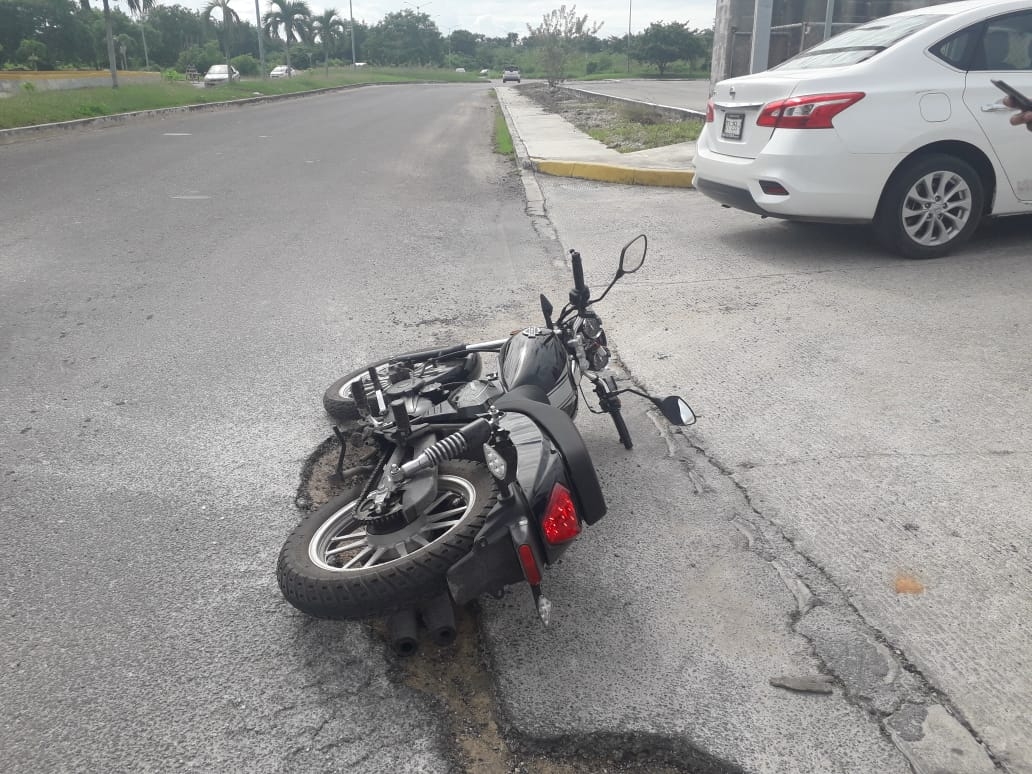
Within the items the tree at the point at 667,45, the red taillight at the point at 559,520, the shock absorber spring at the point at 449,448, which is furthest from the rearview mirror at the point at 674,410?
the tree at the point at 667,45

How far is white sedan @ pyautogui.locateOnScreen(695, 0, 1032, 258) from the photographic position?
582 cm

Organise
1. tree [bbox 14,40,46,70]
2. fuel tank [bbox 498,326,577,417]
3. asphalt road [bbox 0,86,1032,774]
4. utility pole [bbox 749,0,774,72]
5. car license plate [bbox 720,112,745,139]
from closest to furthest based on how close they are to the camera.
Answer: asphalt road [bbox 0,86,1032,774] < fuel tank [bbox 498,326,577,417] < car license plate [bbox 720,112,745,139] < utility pole [bbox 749,0,774,72] < tree [bbox 14,40,46,70]

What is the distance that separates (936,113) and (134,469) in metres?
5.53

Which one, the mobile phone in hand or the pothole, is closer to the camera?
the pothole

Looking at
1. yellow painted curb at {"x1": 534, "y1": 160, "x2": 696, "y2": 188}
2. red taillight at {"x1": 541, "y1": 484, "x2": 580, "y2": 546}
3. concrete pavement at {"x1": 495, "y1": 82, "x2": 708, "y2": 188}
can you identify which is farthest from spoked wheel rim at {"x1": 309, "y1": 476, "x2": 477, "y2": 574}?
yellow painted curb at {"x1": 534, "y1": 160, "x2": 696, "y2": 188}

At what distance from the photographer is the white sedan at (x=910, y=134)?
582 cm

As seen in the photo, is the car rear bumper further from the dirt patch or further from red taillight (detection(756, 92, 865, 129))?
the dirt patch

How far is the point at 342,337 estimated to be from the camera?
5.00 metres

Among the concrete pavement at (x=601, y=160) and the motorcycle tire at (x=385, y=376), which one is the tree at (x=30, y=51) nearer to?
the concrete pavement at (x=601, y=160)

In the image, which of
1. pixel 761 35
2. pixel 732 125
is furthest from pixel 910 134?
pixel 761 35

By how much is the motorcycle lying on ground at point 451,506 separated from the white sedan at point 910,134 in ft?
11.1

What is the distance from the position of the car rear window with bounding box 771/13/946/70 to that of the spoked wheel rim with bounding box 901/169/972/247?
3.33 ft

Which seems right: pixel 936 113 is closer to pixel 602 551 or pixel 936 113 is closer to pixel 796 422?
pixel 796 422

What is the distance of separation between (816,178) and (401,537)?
462 centimetres
